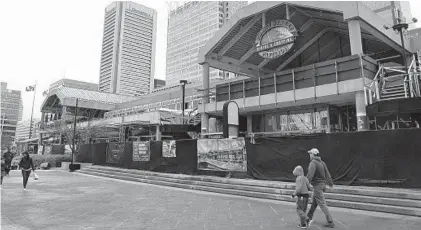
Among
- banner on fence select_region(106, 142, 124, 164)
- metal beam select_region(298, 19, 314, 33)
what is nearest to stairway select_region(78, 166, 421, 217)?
banner on fence select_region(106, 142, 124, 164)

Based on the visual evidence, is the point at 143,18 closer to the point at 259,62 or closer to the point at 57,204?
the point at 259,62

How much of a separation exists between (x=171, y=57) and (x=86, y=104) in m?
108

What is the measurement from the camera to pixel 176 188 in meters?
13.3

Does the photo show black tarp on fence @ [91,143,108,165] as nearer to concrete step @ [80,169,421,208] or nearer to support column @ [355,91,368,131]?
concrete step @ [80,169,421,208]

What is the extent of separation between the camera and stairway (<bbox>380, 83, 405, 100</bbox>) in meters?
13.4

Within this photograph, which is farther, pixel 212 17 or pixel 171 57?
pixel 171 57

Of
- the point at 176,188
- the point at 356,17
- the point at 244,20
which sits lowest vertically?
the point at 176,188

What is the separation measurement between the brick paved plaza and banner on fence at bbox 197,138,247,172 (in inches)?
93.3

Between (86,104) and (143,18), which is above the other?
(143,18)

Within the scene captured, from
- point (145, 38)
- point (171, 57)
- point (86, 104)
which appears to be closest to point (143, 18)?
point (145, 38)

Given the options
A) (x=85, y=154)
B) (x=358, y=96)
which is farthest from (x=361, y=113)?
(x=85, y=154)

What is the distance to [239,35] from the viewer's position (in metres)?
20.0

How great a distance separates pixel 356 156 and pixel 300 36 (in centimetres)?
968

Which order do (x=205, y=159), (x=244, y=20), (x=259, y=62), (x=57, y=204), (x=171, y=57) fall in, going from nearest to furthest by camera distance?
1. (x=57, y=204)
2. (x=205, y=159)
3. (x=244, y=20)
4. (x=259, y=62)
5. (x=171, y=57)
